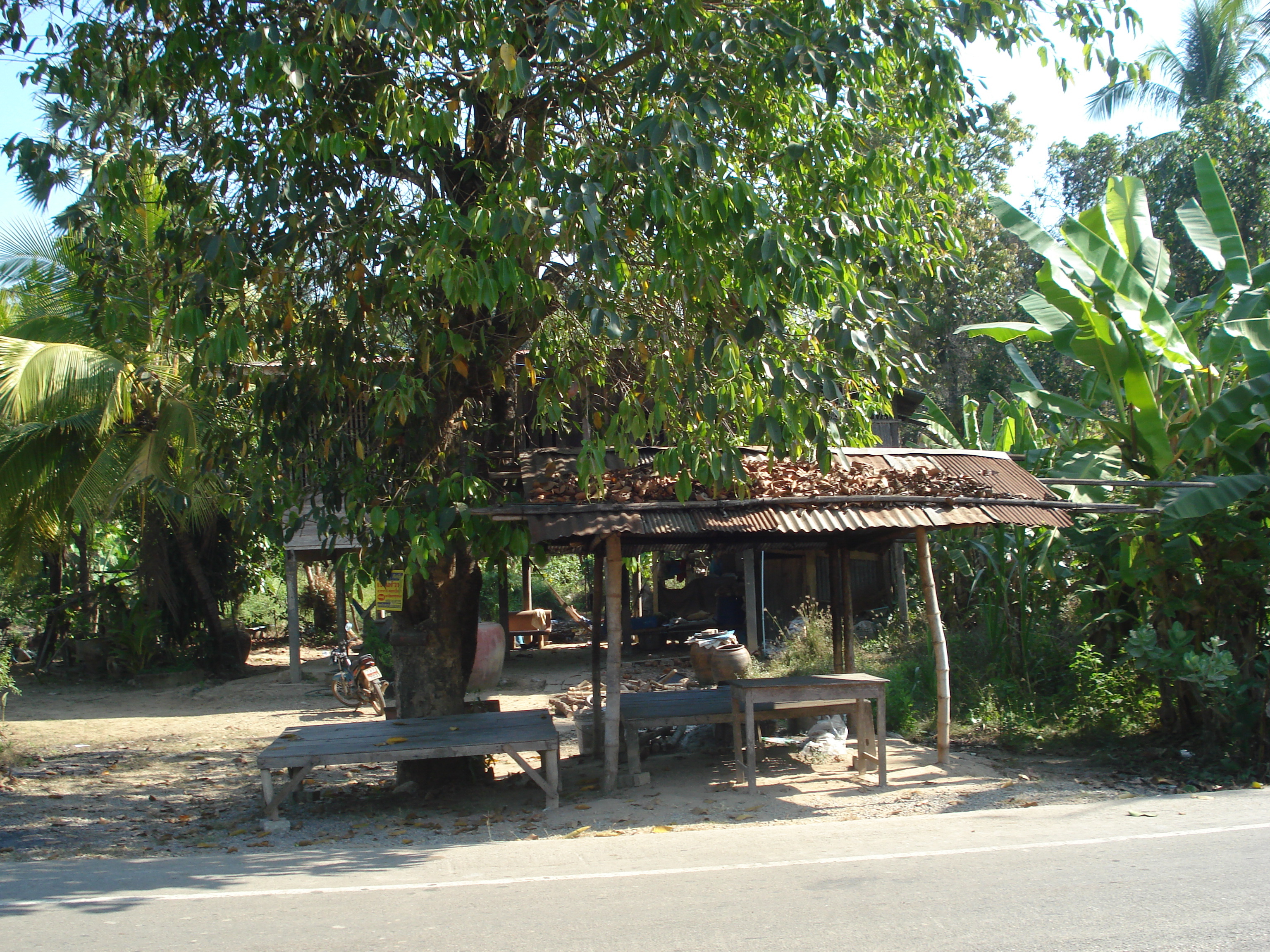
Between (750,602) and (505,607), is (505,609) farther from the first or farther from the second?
(750,602)

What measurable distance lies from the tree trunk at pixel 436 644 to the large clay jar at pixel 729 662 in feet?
19.0

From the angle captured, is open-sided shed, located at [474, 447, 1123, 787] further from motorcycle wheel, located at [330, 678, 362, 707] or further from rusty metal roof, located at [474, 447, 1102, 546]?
motorcycle wheel, located at [330, 678, 362, 707]

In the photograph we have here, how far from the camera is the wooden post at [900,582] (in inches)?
638

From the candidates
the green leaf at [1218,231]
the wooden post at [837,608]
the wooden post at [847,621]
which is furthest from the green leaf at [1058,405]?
the wooden post at [837,608]

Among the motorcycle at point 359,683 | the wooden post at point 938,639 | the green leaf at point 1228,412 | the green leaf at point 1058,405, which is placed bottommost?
the motorcycle at point 359,683

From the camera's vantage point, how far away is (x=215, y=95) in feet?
25.6

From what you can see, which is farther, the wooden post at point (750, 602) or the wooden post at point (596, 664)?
the wooden post at point (750, 602)

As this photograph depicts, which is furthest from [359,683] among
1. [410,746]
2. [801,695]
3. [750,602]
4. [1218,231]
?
[1218,231]

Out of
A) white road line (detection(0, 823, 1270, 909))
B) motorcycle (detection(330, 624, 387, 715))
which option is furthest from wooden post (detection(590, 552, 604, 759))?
motorcycle (detection(330, 624, 387, 715))

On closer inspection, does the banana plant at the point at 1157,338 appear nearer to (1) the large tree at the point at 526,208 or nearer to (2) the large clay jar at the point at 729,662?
(1) the large tree at the point at 526,208

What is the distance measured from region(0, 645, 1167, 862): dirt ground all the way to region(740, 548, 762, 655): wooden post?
5751 mm

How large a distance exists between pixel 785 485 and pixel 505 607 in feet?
34.9

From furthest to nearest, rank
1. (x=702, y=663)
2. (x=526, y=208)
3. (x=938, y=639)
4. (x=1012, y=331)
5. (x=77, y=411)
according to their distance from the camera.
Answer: (x=702, y=663) → (x=77, y=411) → (x=1012, y=331) → (x=938, y=639) → (x=526, y=208)

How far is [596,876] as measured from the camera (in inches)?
234
